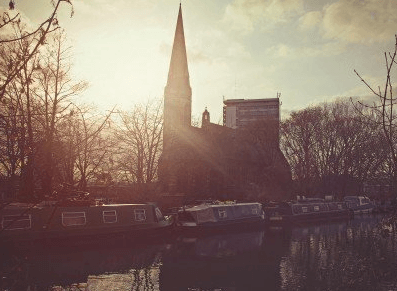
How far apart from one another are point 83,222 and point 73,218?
0.62m

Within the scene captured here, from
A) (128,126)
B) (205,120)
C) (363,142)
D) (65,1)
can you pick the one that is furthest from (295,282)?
(205,120)

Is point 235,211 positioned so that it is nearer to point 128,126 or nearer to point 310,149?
point 128,126

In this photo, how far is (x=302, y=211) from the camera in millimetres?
41156

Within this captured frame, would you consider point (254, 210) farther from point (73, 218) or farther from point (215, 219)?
point (73, 218)

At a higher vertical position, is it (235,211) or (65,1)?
(65,1)

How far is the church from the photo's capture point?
43156 mm

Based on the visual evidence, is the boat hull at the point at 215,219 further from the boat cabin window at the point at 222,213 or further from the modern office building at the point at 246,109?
the modern office building at the point at 246,109

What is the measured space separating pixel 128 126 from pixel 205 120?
2847 centimetres

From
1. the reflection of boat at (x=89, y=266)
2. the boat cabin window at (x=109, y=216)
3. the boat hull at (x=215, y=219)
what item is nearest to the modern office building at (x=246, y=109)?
the boat hull at (x=215, y=219)

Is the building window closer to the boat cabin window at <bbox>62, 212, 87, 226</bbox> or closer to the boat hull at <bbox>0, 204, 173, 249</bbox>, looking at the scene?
the boat hull at <bbox>0, 204, 173, 249</bbox>

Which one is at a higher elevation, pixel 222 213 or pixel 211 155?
pixel 211 155

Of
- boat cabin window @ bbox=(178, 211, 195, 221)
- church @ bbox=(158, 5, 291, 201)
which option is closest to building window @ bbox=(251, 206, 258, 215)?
boat cabin window @ bbox=(178, 211, 195, 221)

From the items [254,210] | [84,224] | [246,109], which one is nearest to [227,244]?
[84,224]

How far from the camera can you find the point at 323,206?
45.0m
